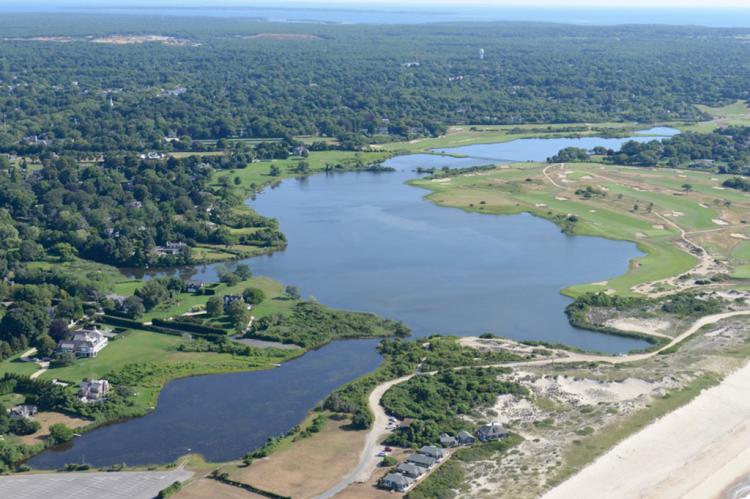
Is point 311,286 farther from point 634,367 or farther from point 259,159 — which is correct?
point 259,159

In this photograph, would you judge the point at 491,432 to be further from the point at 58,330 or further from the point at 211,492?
the point at 58,330

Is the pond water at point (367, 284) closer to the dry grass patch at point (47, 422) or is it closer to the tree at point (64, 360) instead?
the dry grass patch at point (47, 422)

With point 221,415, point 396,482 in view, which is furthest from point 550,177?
point 396,482

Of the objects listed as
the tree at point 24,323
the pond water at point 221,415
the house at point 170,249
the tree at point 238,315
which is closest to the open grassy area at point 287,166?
the house at point 170,249

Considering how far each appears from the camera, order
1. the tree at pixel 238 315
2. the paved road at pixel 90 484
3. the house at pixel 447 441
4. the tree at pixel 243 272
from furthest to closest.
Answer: the tree at pixel 243 272
the tree at pixel 238 315
the house at pixel 447 441
the paved road at pixel 90 484

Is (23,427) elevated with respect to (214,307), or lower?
lower
